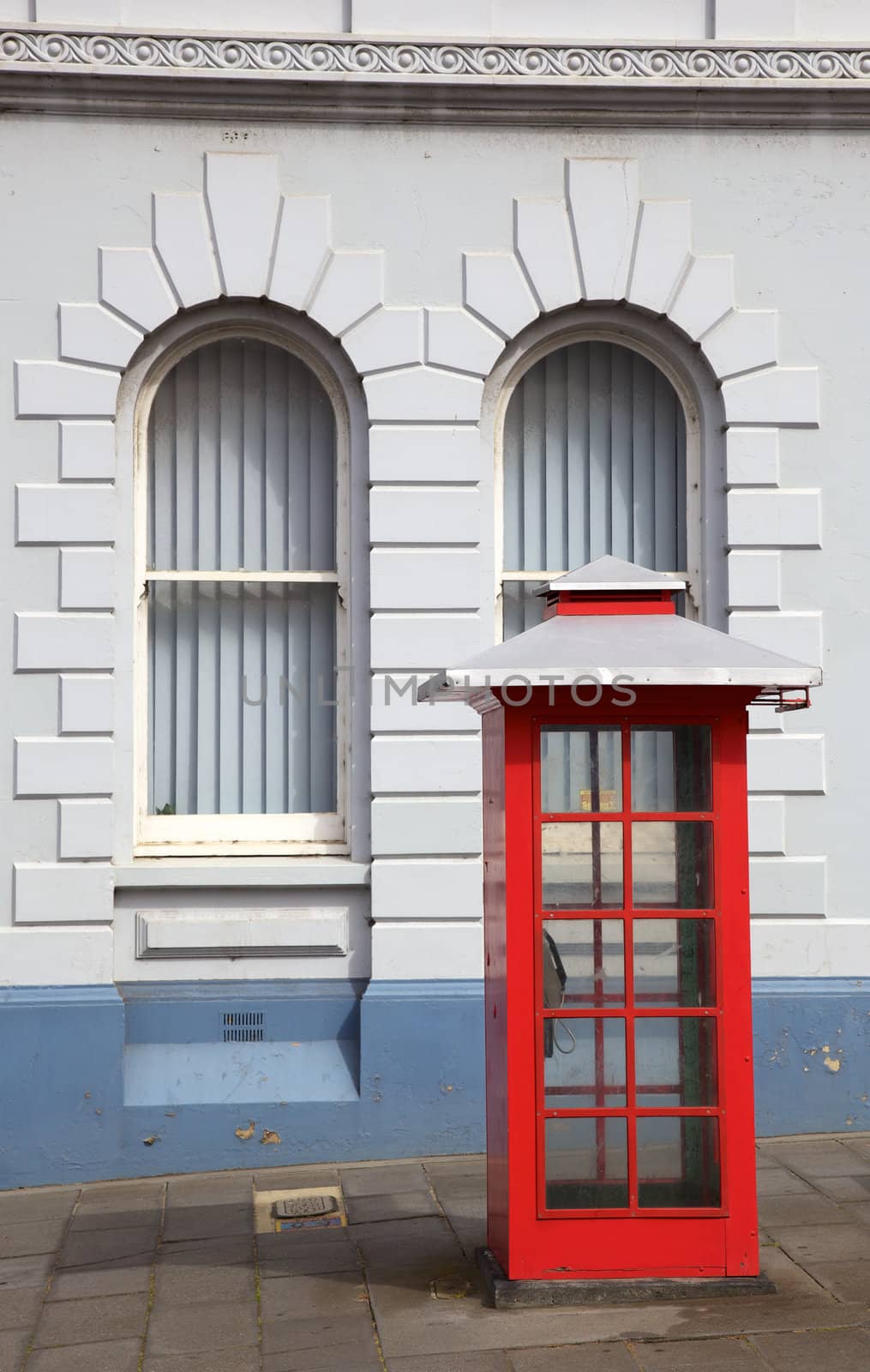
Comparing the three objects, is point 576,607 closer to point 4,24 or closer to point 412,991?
point 412,991

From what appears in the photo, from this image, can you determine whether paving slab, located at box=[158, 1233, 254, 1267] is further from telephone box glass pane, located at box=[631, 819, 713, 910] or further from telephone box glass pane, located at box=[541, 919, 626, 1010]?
telephone box glass pane, located at box=[631, 819, 713, 910]

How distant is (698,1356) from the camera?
4.83 metres

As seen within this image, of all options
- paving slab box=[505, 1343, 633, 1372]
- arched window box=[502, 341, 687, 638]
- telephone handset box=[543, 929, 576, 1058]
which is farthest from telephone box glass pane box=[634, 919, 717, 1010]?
arched window box=[502, 341, 687, 638]

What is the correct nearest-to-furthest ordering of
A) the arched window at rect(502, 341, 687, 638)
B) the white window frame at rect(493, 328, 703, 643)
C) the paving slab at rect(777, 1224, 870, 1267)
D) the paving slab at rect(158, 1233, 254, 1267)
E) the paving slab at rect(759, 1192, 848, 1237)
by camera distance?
the paving slab at rect(777, 1224, 870, 1267), the paving slab at rect(158, 1233, 254, 1267), the paving slab at rect(759, 1192, 848, 1237), the white window frame at rect(493, 328, 703, 643), the arched window at rect(502, 341, 687, 638)

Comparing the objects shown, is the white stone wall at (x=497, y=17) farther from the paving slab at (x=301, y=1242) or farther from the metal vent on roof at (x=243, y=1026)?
the paving slab at (x=301, y=1242)

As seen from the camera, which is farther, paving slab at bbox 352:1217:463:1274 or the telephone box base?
paving slab at bbox 352:1217:463:1274

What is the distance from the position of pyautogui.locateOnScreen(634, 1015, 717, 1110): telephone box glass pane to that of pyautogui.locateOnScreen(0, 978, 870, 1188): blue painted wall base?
238 centimetres

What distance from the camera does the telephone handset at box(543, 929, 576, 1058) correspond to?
5.35 m

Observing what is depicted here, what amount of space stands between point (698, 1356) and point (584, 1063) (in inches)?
41.6

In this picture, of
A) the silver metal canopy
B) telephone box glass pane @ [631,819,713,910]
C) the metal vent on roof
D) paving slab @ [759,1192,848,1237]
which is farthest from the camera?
the metal vent on roof

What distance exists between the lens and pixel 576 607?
18.4 feet

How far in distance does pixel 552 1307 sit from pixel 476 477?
4.33 m

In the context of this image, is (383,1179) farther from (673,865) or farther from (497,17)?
(497,17)

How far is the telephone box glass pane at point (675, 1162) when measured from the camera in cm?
533
